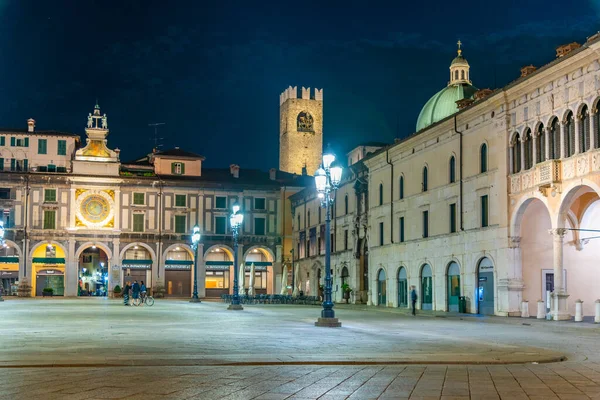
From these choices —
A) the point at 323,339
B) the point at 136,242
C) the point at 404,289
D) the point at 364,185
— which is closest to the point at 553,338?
the point at 323,339

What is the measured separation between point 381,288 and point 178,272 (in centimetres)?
3649

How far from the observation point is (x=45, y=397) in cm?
1185

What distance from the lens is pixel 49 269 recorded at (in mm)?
88688

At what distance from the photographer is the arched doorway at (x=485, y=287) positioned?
1706 inches

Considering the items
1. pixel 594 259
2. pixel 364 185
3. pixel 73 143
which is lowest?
pixel 594 259

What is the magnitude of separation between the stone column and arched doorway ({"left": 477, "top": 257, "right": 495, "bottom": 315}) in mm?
5970

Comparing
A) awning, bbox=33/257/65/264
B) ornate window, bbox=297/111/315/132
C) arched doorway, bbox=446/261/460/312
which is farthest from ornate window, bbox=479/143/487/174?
ornate window, bbox=297/111/315/132

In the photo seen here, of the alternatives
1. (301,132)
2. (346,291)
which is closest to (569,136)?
(346,291)

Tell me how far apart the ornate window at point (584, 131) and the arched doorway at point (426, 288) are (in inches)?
689

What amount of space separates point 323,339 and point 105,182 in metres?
68.9

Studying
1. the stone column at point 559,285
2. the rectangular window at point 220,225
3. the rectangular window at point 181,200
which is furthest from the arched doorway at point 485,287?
the rectangular window at point 181,200

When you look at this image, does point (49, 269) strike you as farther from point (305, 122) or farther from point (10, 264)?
point (305, 122)

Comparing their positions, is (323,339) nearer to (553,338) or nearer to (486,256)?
(553,338)

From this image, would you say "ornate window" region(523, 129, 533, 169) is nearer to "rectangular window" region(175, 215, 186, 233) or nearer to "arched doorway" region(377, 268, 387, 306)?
"arched doorway" region(377, 268, 387, 306)
